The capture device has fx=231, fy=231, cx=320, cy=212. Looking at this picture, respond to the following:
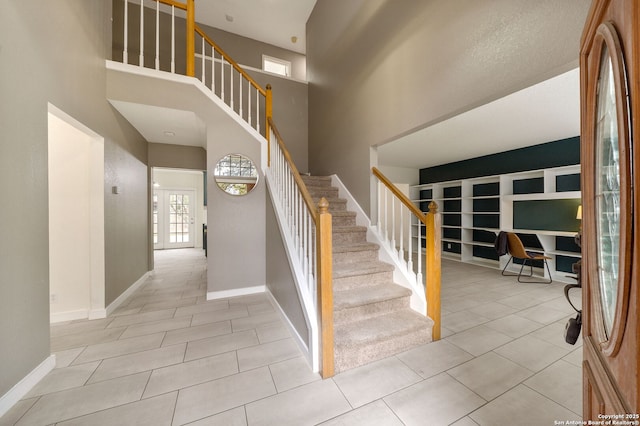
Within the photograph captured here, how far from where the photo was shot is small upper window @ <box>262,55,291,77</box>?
5.52 m

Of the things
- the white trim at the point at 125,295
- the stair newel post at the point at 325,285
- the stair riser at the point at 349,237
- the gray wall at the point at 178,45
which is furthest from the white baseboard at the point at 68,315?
the gray wall at the point at 178,45

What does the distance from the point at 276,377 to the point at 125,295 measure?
2841 millimetres

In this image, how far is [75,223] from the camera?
104 inches

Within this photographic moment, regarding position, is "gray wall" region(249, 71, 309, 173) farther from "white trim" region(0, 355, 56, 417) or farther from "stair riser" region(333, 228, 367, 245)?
"white trim" region(0, 355, 56, 417)

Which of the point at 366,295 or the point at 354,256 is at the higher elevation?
the point at 354,256

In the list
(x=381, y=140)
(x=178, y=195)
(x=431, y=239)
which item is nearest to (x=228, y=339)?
(x=431, y=239)

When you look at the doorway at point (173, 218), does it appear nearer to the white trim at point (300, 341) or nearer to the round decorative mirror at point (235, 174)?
the round decorative mirror at point (235, 174)

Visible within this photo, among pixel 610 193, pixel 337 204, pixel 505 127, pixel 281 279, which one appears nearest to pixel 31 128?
pixel 281 279

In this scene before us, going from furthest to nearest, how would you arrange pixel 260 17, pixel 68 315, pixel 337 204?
pixel 260 17 → pixel 337 204 → pixel 68 315

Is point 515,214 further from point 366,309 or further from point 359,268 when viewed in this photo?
point 366,309

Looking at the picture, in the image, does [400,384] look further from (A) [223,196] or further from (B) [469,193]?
(B) [469,193]

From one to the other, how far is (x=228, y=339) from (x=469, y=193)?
6.15m

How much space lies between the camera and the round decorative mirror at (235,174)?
3287mm

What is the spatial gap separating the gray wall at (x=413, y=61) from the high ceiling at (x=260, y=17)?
0.44 metres
